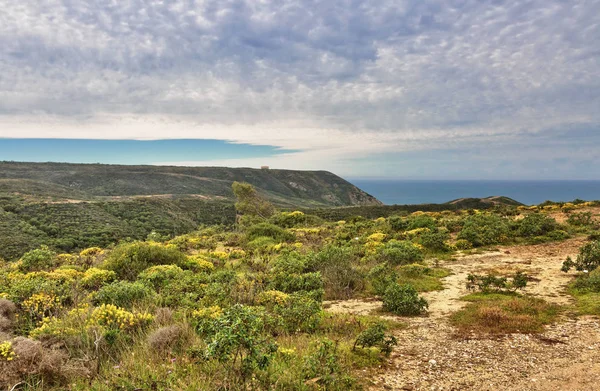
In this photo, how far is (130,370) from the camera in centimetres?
408

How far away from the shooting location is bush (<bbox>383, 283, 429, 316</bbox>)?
7.11 metres

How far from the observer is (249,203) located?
123 ft

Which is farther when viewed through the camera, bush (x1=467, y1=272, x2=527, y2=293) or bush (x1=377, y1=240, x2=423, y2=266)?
bush (x1=377, y1=240, x2=423, y2=266)

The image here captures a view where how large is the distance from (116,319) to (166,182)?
390ft

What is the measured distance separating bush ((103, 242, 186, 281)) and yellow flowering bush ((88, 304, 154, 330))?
18.1ft

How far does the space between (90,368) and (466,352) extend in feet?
17.5

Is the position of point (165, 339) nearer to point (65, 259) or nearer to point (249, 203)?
point (65, 259)

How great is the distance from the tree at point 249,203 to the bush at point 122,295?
2900 cm

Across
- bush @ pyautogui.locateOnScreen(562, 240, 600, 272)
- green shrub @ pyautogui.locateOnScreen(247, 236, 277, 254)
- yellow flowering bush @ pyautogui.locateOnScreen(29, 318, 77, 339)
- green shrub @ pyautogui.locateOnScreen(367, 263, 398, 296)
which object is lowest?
green shrub @ pyautogui.locateOnScreen(247, 236, 277, 254)

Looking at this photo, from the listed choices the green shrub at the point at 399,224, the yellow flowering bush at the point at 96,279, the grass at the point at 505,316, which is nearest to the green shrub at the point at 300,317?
the grass at the point at 505,316

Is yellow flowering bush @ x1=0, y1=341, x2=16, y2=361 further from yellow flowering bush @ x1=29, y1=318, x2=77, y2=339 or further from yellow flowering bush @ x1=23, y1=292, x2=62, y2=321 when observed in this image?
yellow flowering bush @ x1=23, y1=292, x2=62, y2=321

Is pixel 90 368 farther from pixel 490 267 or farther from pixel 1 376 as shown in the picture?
pixel 490 267

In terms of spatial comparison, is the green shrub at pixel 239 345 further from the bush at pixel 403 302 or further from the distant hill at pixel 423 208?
the distant hill at pixel 423 208

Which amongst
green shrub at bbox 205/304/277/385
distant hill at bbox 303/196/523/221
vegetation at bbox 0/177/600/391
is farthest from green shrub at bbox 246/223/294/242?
distant hill at bbox 303/196/523/221
